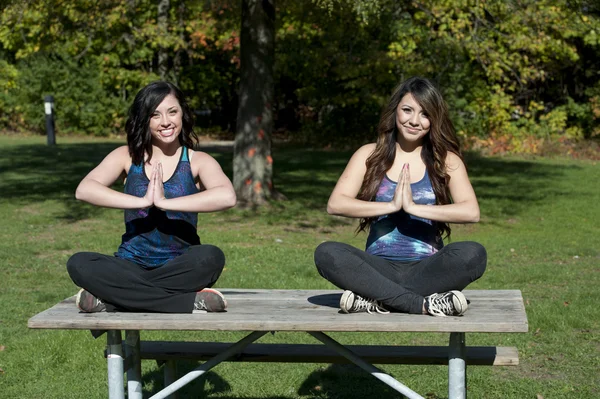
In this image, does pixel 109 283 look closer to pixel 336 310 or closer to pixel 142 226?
pixel 142 226

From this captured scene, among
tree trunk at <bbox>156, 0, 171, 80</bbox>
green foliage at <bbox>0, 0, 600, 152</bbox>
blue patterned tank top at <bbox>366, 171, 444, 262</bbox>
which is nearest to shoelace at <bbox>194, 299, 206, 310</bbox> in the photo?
blue patterned tank top at <bbox>366, 171, 444, 262</bbox>

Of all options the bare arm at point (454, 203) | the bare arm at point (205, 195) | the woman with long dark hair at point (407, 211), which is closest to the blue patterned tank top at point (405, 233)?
the woman with long dark hair at point (407, 211)

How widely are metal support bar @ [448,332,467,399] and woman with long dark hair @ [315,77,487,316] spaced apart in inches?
8.0

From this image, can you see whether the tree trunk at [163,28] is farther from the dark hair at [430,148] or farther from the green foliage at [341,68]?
the dark hair at [430,148]

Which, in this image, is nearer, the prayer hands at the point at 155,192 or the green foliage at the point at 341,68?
the prayer hands at the point at 155,192

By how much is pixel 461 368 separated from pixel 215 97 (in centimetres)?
2546

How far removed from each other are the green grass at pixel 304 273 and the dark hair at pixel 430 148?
1.48 m

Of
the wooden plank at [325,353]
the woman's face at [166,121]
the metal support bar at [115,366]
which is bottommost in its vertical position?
the wooden plank at [325,353]

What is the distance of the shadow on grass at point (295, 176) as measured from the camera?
44.5 feet

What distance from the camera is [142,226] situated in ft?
14.3

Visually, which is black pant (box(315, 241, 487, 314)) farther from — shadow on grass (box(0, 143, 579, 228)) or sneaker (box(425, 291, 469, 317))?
shadow on grass (box(0, 143, 579, 228))

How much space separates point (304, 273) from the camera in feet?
27.6

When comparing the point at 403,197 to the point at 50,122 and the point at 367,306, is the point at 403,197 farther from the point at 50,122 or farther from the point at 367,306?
the point at 50,122

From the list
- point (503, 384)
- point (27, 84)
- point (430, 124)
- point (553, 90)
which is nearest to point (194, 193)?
point (430, 124)
